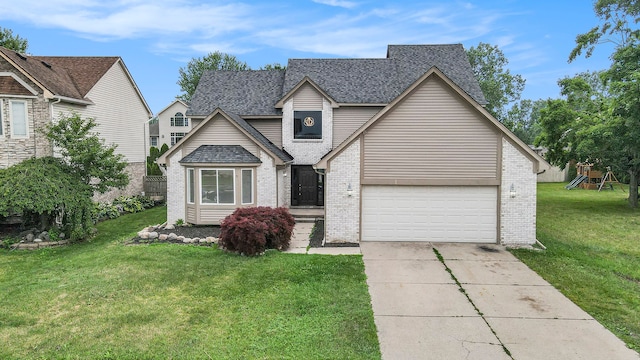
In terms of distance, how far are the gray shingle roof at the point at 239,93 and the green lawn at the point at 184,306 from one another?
9.84 m

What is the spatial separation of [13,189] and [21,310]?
6586 millimetres

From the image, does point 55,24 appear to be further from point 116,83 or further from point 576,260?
point 576,260

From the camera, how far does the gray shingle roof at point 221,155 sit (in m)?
15.8

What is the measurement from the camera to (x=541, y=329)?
702cm

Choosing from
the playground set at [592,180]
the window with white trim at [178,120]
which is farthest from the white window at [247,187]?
the window with white trim at [178,120]

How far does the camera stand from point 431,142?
1326cm

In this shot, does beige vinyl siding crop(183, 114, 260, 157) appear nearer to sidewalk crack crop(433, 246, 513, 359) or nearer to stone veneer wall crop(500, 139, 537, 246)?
sidewalk crack crop(433, 246, 513, 359)

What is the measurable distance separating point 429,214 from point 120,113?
721 inches

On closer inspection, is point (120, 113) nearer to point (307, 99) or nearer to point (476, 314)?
point (307, 99)

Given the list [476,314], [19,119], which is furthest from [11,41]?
[476,314]

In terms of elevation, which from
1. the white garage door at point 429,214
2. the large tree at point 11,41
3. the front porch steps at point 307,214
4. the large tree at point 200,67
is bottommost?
the front porch steps at point 307,214

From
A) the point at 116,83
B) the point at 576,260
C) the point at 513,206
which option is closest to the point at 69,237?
the point at 116,83

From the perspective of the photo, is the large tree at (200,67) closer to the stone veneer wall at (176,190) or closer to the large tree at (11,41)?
the large tree at (11,41)

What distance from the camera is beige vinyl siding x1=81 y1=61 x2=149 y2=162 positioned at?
20.6m
